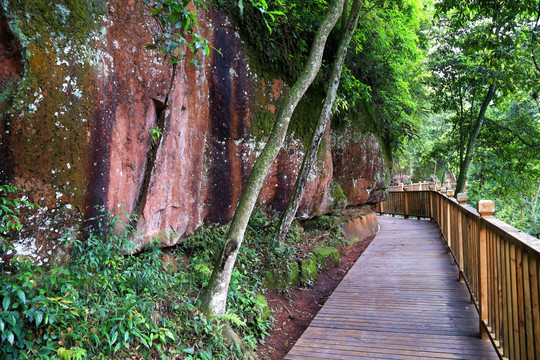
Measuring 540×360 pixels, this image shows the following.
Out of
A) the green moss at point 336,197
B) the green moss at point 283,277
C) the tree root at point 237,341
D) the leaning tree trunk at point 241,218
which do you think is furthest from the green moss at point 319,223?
the tree root at point 237,341

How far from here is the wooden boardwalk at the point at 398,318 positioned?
3.77 meters

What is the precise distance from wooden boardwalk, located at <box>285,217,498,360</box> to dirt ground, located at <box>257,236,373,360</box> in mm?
382

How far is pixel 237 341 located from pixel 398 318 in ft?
7.24

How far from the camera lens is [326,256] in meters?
7.46

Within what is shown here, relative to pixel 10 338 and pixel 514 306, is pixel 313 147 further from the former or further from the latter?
pixel 10 338

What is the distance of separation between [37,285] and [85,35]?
2546 mm

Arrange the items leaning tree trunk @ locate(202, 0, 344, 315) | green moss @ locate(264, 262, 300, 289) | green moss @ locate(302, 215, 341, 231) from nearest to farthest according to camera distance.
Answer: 1. leaning tree trunk @ locate(202, 0, 344, 315)
2. green moss @ locate(264, 262, 300, 289)
3. green moss @ locate(302, 215, 341, 231)

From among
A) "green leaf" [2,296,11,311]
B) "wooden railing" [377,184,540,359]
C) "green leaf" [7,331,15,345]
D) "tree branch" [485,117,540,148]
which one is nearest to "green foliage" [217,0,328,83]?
"wooden railing" [377,184,540,359]

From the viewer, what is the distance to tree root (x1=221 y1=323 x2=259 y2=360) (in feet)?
12.3

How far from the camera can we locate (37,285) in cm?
299

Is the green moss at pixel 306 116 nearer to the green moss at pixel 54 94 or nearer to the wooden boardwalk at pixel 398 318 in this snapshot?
the wooden boardwalk at pixel 398 318

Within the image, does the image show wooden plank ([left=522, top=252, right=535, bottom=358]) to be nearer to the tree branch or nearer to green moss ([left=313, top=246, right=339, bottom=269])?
green moss ([left=313, top=246, right=339, bottom=269])

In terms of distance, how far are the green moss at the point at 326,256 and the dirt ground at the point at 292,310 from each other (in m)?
0.15

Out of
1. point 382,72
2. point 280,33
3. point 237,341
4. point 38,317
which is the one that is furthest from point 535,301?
point 382,72
